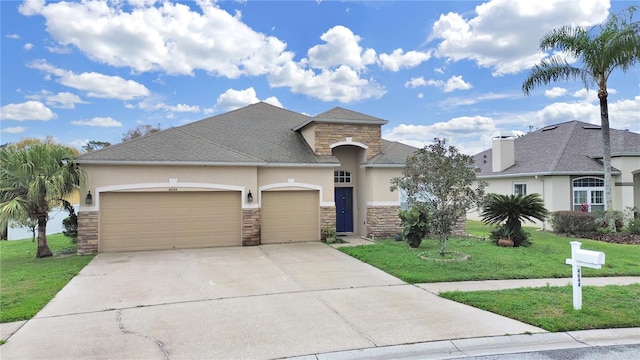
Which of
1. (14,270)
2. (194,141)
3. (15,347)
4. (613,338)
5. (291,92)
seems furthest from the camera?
(291,92)

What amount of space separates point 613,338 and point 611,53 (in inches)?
555

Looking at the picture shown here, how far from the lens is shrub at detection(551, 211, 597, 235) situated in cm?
1625

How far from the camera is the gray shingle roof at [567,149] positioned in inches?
760

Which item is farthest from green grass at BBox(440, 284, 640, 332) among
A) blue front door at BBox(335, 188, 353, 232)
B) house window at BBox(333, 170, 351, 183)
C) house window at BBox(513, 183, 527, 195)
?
house window at BBox(513, 183, 527, 195)

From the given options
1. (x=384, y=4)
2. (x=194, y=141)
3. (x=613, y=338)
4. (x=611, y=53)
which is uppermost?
(x=384, y=4)

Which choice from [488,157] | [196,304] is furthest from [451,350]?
[488,157]

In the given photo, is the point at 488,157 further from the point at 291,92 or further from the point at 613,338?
the point at 613,338

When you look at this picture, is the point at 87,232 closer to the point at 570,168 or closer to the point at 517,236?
the point at 517,236

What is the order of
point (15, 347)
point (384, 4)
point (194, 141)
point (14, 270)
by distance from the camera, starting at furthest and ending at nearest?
point (384, 4) < point (194, 141) < point (14, 270) < point (15, 347)

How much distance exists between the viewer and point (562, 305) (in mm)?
6500

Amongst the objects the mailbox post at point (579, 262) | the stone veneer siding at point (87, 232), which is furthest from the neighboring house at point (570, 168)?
the stone veneer siding at point (87, 232)

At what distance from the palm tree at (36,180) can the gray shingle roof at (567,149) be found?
807 inches

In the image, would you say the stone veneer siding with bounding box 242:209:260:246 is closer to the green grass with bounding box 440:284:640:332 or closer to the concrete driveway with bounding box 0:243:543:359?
the concrete driveway with bounding box 0:243:543:359

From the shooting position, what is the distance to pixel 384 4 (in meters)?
15.9
